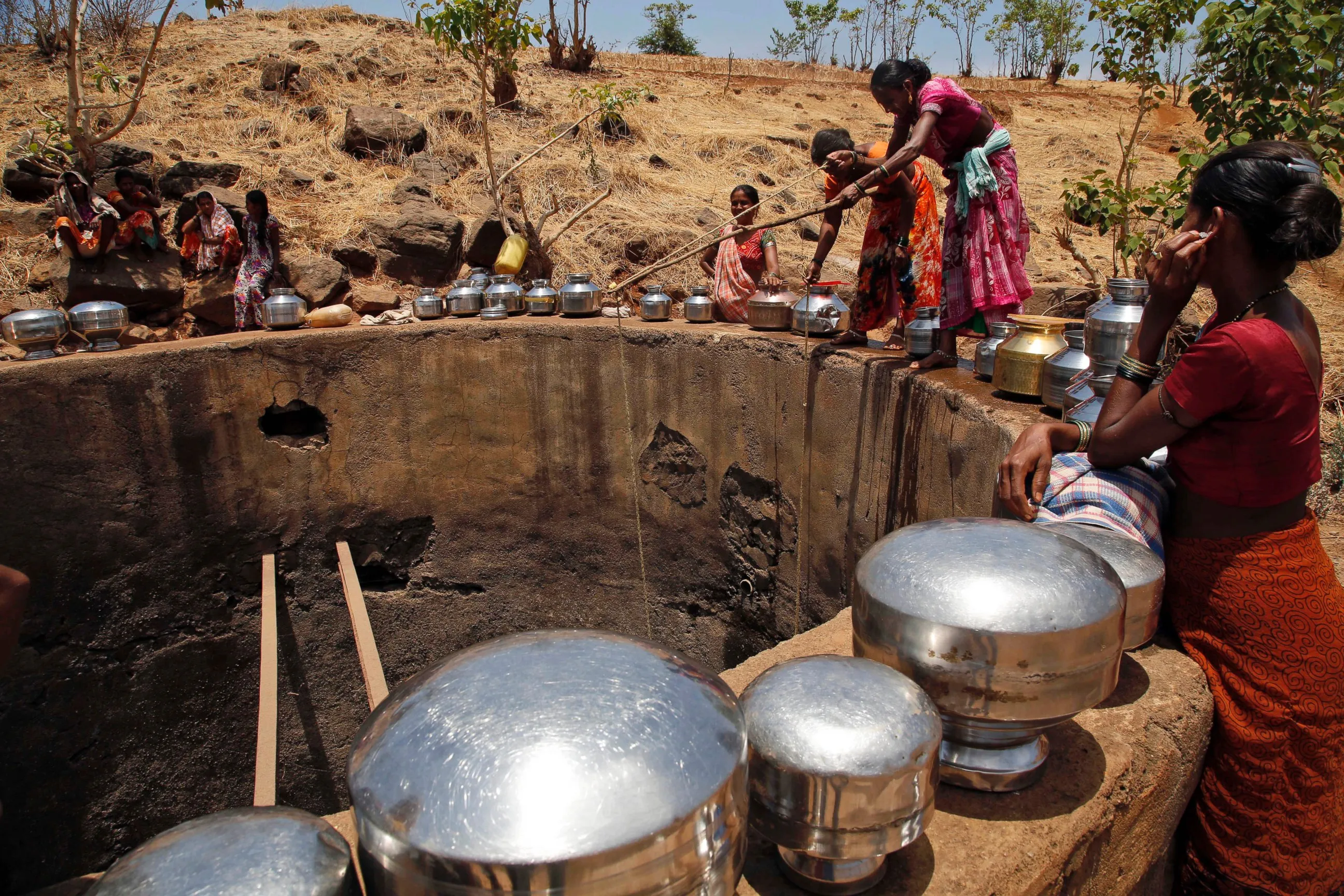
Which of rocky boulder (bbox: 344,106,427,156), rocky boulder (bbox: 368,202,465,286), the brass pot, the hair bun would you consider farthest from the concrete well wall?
rocky boulder (bbox: 344,106,427,156)

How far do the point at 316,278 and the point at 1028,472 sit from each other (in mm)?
6110

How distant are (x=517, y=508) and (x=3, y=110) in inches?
393

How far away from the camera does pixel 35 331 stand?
402 centimetres

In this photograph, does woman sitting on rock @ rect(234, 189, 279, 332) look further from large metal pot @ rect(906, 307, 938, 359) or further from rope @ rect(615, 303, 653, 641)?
large metal pot @ rect(906, 307, 938, 359)

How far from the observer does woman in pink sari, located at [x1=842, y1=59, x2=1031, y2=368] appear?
10.6 ft

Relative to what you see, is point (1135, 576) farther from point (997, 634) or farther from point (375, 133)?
point (375, 133)

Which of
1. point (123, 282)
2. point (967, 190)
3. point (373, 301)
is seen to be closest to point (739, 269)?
point (967, 190)

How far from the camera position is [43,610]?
4.19m

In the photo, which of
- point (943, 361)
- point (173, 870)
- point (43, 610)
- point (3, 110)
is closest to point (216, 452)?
point (43, 610)

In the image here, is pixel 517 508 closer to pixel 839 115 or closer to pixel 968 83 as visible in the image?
pixel 839 115

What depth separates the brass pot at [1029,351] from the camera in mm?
2773

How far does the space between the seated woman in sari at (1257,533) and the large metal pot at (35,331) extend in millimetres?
4730

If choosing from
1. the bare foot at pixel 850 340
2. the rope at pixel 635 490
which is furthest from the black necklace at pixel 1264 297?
the rope at pixel 635 490

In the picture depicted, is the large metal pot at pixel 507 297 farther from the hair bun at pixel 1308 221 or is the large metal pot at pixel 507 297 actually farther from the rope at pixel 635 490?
the hair bun at pixel 1308 221
